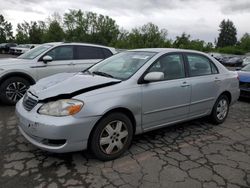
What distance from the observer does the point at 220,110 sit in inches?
217

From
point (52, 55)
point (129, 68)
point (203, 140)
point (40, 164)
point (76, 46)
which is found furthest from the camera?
point (76, 46)

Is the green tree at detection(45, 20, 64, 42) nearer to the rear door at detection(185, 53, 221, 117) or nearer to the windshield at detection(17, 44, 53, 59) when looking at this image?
the windshield at detection(17, 44, 53, 59)

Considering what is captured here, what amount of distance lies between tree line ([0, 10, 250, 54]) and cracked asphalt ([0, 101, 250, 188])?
51.0m

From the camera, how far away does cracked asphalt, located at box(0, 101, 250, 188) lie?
316 centimetres

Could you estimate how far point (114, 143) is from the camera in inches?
145

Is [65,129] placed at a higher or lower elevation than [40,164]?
higher

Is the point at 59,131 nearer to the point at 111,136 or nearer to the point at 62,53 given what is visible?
the point at 111,136

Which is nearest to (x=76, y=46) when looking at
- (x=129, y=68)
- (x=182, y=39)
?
(x=129, y=68)

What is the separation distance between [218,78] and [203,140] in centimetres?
139

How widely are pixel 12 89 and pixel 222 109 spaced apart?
476cm

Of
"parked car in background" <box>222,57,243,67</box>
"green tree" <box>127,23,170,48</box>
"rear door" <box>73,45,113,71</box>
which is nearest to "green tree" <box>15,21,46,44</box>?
"green tree" <box>127,23,170,48</box>

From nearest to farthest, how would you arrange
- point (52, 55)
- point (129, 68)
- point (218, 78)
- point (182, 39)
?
1. point (129, 68)
2. point (218, 78)
3. point (52, 55)
4. point (182, 39)

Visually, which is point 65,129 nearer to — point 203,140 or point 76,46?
point 203,140

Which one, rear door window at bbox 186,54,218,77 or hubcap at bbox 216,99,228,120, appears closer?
rear door window at bbox 186,54,218,77
